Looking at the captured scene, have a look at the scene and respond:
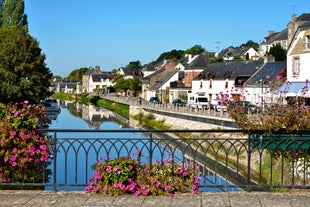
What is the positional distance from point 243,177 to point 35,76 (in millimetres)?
22136

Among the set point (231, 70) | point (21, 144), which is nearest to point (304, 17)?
point (231, 70)

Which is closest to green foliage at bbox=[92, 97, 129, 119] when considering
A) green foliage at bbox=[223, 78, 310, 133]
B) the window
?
the window

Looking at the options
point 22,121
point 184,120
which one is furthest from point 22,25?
point 22,121

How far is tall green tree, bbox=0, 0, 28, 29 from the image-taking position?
165ft

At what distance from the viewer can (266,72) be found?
157 ft

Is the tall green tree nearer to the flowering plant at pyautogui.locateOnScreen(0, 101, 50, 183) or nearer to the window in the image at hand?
the window

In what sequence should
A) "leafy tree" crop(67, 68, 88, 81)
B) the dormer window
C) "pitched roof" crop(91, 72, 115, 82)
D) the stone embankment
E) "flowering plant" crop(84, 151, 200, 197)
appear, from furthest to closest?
"leafy tree" crop(67, 68, 88, 81)
"pitched roof" crop(91, 72, 115, 82)
the dormer window
the stone embankment
"flowering plant" crop(84, 151, 200, 197)

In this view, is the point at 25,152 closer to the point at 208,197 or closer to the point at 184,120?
the point at 208,197

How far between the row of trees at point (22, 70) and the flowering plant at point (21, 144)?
30346 mm

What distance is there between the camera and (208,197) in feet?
24.1

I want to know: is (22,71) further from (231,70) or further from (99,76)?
(99,76)

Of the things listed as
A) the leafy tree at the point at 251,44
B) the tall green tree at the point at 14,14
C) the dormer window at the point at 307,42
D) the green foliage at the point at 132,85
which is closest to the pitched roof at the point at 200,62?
the green foliage at the point at 132,85

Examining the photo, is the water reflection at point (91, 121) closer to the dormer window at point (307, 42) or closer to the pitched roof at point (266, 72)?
the pitched roof at point (266, 72)

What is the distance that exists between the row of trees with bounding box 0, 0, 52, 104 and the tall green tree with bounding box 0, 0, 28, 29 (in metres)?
8.95
